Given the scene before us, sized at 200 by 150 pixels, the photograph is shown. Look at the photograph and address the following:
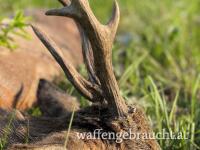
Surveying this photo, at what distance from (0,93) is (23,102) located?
313mm

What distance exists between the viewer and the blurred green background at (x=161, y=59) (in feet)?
12.9

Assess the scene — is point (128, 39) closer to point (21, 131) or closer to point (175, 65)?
point (175, 65)

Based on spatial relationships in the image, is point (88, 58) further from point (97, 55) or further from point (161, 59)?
point (161, 59)

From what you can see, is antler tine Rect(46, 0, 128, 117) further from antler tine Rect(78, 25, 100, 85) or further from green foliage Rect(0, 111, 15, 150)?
green foliage Rect(0, 111, 15, 150)

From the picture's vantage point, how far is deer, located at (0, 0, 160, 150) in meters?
2.71

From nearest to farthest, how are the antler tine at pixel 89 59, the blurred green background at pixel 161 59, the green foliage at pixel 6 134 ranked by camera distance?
1. the green foliage at pixel 6 134
2. the antler tine at pixel 89 59
3. the blurred green background at pixel 161 59

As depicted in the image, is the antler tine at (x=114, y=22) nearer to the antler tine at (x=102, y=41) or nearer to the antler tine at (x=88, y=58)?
the antler tine at (x=102, y=41)

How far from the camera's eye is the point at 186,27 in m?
6.42

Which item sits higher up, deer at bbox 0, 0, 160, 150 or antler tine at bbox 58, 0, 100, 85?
antler tine at bbox 58, 0, 100, 85

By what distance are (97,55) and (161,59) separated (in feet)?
10.0

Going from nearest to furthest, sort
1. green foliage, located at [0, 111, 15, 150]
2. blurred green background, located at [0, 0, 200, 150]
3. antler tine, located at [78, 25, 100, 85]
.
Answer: green foliage, located at [0, 111, 15, 150] → antler tine, located at [78, 25, 100, 85] → blurred green background, located at [0, 0, 200, 150]

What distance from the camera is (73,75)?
9.59 feet

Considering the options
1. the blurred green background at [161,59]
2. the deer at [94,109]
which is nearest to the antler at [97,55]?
the deer at [94,109]

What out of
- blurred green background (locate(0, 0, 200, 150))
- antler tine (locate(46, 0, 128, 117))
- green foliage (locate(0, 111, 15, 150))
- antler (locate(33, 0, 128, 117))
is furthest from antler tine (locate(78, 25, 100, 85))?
blurred green background (locate(0, 0, 200, 150))
